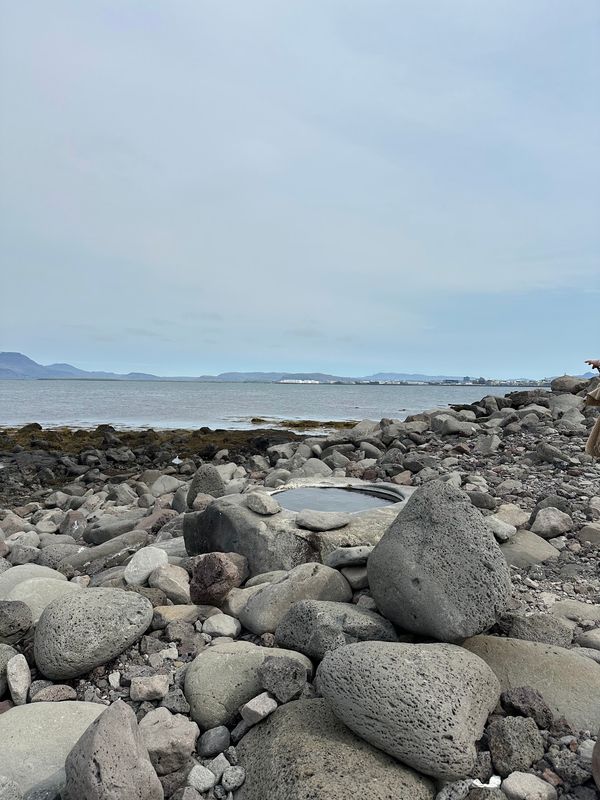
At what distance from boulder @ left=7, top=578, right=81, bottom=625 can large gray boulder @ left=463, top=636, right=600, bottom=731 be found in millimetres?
3273

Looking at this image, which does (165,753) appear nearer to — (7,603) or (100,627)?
(100,627)

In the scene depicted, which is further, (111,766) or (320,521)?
(320,521)

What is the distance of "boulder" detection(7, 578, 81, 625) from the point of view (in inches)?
198

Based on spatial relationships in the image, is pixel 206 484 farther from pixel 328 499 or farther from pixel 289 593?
pixel 289 593

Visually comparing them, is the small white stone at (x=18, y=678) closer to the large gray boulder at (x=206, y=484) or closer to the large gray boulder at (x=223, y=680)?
the large gray boulder at (x=223, y=680)

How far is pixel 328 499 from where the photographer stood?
729 cm

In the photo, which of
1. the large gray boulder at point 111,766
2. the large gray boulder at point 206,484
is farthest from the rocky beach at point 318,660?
the large gray boulder at point 206,484

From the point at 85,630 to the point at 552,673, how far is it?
2.99 m

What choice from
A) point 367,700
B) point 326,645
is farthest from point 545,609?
point 367,700

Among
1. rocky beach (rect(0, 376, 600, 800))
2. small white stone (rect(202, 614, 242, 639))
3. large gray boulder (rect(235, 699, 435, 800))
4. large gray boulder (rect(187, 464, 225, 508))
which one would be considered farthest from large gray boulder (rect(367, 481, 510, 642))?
large gray boulder (rect(187, 464, 225, 508))

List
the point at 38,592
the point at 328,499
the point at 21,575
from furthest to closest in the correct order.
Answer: the point at 328,499, the point at 21,575, the point at 38,592

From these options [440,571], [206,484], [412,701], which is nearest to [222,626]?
[440,571]

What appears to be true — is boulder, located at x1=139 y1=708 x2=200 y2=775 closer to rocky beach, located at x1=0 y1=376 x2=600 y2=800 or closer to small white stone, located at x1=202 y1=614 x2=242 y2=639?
rocky beach, located at x1=0 y1=376 x2=600 y2=800

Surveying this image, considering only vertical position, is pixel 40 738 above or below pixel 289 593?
below
